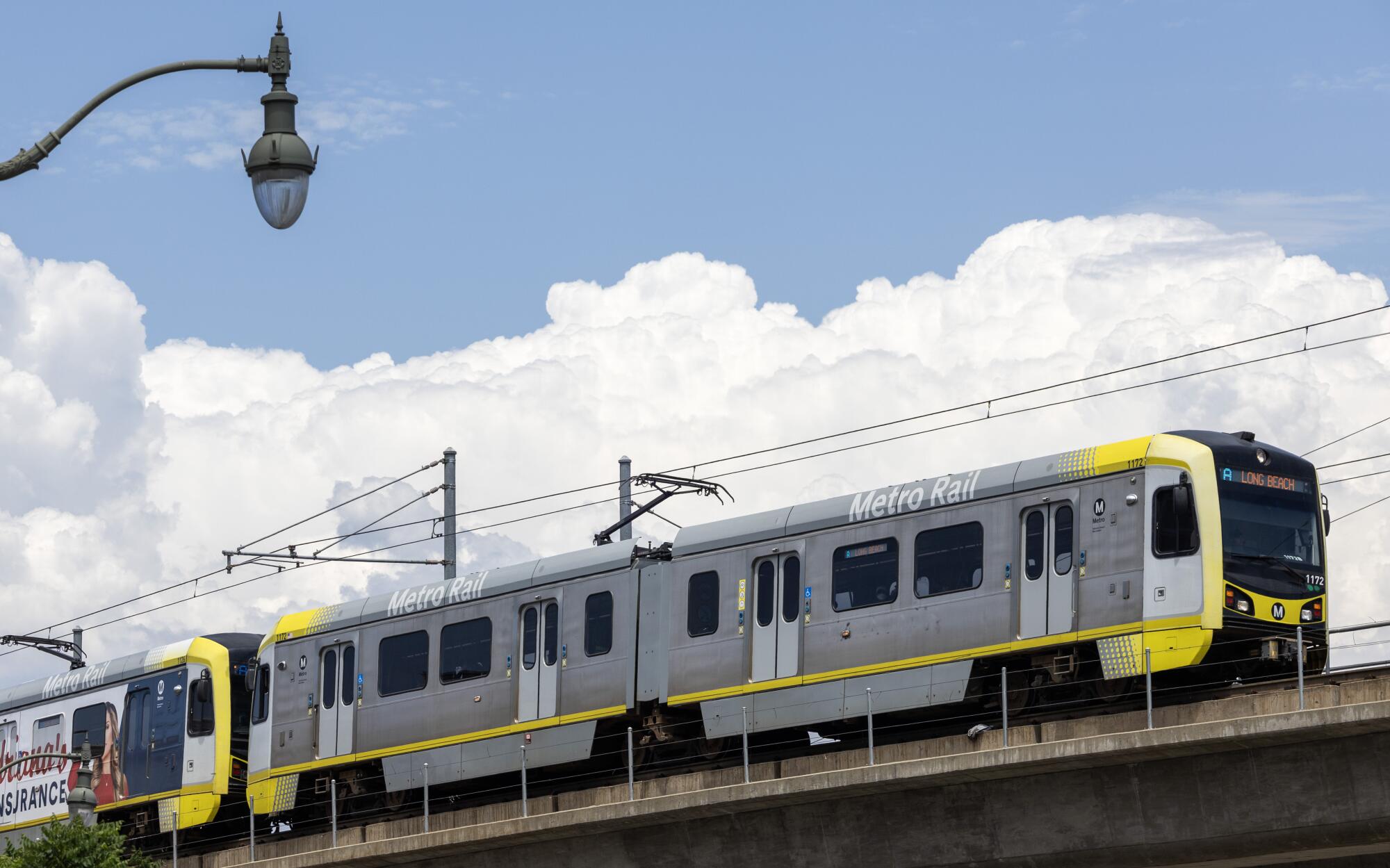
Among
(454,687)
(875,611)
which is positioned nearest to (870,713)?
(875,611)

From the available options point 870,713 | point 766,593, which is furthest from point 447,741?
point 870,713

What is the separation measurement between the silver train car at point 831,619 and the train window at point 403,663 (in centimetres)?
4

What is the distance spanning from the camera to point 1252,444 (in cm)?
2284

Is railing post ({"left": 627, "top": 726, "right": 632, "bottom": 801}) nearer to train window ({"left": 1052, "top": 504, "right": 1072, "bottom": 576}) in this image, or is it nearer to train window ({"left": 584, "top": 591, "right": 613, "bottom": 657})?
train window ({"left": 584, "top": 591, "right": 613, "bottom": 657})

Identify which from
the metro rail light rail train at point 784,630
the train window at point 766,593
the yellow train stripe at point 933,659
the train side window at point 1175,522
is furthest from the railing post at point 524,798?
the train side window at point 1175,522

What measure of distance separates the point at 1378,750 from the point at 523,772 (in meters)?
11.5

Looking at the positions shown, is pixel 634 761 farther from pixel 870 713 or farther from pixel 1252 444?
pixel 1252 444

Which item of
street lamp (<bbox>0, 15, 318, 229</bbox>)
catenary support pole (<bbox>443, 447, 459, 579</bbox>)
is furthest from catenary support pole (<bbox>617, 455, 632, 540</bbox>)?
street lamp (<bbox>0, 15, 318, 229</bbox>)

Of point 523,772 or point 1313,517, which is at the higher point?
point 1313,517

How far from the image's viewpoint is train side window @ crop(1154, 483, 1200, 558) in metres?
21.9

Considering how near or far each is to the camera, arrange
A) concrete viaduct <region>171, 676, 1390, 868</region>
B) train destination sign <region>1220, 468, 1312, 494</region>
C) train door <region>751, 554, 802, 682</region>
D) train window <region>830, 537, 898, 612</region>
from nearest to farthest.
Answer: concrete viaduct <region>171, 676, 1390, 868</region>, train destination sign <region>1220, 468, 1312, 494</region>, train window <region>830, 537, 898, 612</region>, train door <region>751, 554, 802, 682</region>

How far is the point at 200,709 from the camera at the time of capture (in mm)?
33656

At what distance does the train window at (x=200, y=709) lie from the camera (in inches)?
1320

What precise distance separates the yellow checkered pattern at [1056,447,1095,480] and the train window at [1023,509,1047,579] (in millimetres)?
548
